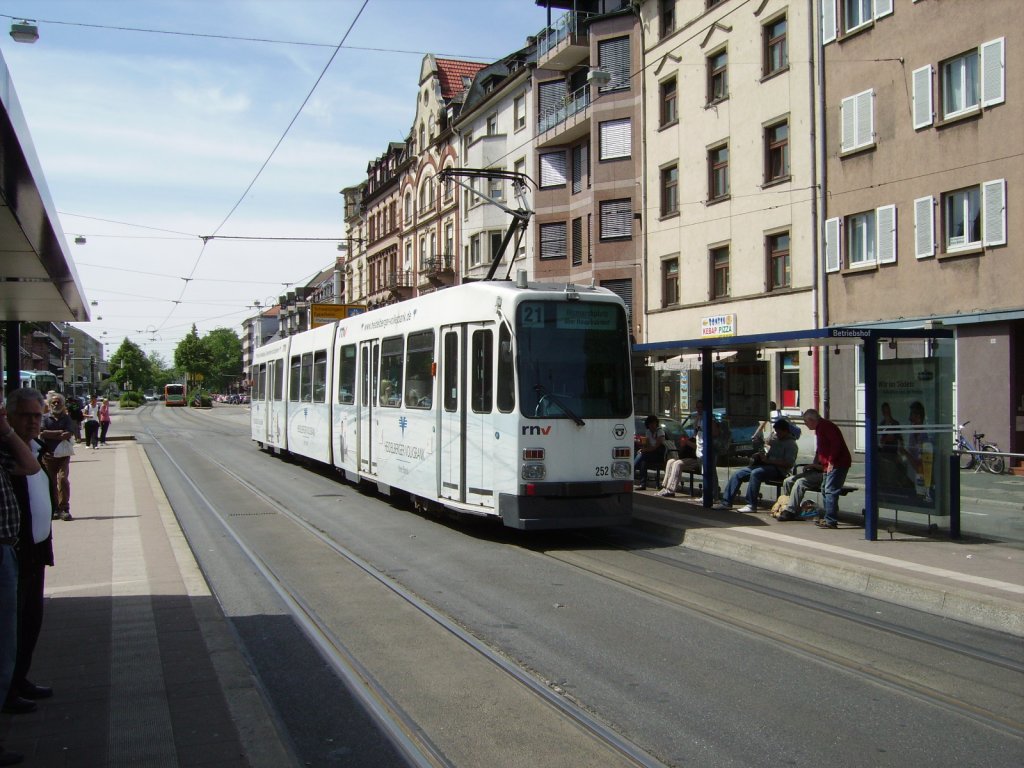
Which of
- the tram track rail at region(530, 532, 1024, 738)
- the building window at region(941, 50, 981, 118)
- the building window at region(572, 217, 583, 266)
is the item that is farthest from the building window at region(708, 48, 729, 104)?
the tram track rail at region(530, 532, 1024, 738)

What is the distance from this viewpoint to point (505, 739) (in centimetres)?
494

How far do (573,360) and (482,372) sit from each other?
114cm

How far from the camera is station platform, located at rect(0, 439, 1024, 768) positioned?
4.59 m

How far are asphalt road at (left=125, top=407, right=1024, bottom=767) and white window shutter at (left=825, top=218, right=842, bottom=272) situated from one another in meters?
15.9

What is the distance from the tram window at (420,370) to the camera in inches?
507

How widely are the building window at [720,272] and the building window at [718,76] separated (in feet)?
15.2

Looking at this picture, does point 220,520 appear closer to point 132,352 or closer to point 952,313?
point 952,313

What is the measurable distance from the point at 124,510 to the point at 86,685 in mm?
9108

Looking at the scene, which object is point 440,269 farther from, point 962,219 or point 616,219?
point 962,219

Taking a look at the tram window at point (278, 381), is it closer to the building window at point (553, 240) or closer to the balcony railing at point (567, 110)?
the building window at point (553, 240)

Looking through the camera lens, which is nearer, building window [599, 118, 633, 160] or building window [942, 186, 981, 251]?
building window [942, 186, 981, 251]

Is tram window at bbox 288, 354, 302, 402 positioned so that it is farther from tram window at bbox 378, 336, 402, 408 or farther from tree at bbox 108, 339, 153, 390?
tree at bbox 108, 339, 153, 390

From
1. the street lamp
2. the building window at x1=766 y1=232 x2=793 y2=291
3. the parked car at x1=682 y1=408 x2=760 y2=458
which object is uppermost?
the street lamp

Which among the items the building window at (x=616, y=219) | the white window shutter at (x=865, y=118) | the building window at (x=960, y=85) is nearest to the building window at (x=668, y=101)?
the building window at (x=616, y=219)
